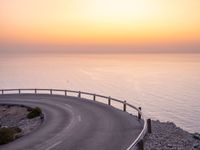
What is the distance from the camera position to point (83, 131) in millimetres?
17938

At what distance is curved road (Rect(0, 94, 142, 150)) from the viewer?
14812mm

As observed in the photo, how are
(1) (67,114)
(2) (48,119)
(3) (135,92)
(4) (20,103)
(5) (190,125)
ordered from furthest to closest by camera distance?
(3) (135,92) < (5) (190,125) < (4) (20,103) < (1) (67,114) < (2) (48,119)

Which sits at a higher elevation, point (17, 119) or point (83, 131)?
point (83, 131)

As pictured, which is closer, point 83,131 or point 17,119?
point 83,131

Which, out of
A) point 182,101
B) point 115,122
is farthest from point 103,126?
point 182,101

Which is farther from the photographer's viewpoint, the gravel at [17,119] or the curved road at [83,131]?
the gravel at [17,119]

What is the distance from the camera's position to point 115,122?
20.3 metres

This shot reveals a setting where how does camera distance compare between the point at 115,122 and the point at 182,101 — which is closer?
the point at 115,122

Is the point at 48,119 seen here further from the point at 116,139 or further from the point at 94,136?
the point at 116,139

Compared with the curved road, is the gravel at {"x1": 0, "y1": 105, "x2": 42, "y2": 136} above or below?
below

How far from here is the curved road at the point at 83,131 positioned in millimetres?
14812

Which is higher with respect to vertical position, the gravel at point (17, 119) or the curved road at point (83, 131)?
the curved road at point (83, 131)

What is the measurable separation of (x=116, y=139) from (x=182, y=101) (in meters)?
55.3

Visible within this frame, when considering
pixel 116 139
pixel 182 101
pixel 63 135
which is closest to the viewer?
pixel 116 139
